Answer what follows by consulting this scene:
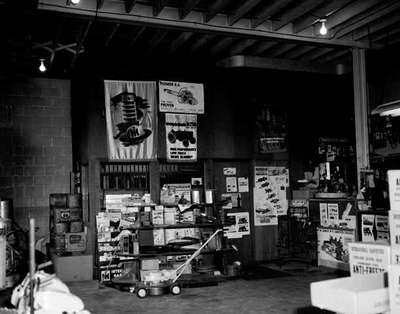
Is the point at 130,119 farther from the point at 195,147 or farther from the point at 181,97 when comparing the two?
the point at 195,147

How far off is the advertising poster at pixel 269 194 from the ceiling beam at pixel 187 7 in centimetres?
379

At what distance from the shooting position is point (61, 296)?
13.7ft

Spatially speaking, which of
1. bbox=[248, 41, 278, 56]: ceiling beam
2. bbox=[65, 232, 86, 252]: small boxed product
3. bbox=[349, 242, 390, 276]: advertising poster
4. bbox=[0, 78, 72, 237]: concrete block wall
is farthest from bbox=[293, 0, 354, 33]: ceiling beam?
bbox=[65, 232, 86, 252]: small boxed product

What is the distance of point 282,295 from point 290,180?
3.83m

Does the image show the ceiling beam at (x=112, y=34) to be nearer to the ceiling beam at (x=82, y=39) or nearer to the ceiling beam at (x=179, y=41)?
the ceiling beam at (x=82, y=39)

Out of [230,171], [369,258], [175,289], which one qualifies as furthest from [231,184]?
[369,258]

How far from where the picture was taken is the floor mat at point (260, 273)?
7992 mm

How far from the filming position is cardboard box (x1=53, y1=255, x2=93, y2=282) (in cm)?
786

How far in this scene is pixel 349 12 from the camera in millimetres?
7250

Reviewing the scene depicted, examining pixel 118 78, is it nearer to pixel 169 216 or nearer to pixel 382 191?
pixel 169 216

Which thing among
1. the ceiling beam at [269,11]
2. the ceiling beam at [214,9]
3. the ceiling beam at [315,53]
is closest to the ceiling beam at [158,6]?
the ceiling beam at [214,9]

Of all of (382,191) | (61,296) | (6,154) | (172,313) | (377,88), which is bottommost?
(172,313)

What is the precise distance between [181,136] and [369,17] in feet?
12.3

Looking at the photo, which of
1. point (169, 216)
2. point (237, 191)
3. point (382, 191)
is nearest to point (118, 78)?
point (169, 216)
